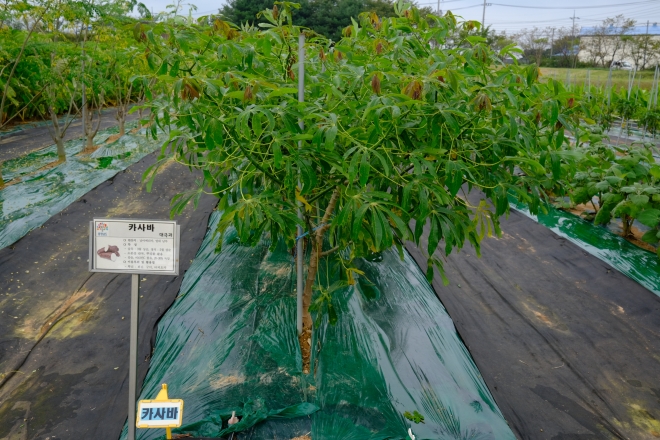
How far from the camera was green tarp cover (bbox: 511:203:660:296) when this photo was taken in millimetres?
4793

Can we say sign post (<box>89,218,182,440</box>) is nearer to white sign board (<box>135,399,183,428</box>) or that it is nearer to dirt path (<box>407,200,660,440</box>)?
white sign board (<box>135,399,183,428</box>)

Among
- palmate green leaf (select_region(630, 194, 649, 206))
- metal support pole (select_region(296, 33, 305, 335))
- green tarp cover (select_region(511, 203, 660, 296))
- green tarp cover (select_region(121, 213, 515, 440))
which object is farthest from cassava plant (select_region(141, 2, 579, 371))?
palmate green leaf (select_region(630, 194, 649, 206))

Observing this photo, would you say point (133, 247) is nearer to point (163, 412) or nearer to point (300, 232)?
point (163, 412)

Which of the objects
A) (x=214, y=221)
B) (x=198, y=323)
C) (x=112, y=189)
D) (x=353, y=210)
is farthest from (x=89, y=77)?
(x=353, y=210)

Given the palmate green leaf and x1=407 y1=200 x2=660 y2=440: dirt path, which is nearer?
x1=407 y1=200 x2=660 y2=440: dirt path

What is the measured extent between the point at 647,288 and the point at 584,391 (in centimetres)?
174

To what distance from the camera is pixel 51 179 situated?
718 centimetres

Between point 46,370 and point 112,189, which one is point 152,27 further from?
point 112,189

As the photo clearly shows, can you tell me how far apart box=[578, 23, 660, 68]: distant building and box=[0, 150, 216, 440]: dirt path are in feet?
81.3

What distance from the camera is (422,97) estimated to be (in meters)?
2.09

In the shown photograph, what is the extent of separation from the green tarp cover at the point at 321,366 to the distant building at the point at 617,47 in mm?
24391

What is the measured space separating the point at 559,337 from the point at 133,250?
312 centimetres

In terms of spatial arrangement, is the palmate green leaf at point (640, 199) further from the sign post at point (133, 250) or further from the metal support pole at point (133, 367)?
the metal support pole at point (133, 367)

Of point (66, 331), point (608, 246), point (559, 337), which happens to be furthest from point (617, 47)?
point (66, 331)
